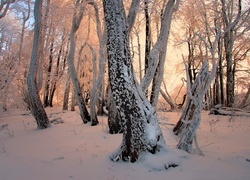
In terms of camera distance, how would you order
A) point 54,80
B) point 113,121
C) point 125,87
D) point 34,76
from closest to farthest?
1. point 125,87
2. point 113,121
3. point 34,76
4. point 54,80

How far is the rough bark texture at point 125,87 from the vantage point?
10.8 feet

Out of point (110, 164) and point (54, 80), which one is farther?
point (54, 80)

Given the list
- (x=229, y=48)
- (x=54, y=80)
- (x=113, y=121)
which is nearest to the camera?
(x=113, y=121)

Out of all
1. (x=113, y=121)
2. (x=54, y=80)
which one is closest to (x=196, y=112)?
(x=113, y=121)

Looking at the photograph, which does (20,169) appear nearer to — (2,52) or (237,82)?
(2,52)

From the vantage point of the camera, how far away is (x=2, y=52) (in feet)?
42.3

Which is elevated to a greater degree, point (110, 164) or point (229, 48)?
point (229, 48)

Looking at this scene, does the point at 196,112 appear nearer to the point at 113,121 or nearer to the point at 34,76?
the point at 113,121

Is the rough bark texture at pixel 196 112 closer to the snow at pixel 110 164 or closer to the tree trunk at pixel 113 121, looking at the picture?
the snow at pixel 110 164

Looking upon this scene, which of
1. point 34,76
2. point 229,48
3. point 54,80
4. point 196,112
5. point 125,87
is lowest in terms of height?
point 196,112

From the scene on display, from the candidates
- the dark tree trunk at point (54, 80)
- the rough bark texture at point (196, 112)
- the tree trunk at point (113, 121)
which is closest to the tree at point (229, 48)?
the tree trunk at point (113, 121)

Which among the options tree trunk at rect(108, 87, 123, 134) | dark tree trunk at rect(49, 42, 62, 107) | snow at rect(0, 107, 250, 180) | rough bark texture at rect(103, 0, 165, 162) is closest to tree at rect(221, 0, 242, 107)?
snow at rect(0, 107, 250, 180)

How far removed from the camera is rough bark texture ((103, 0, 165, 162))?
3.29 meters

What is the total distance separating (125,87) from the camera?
3287 millimetres
